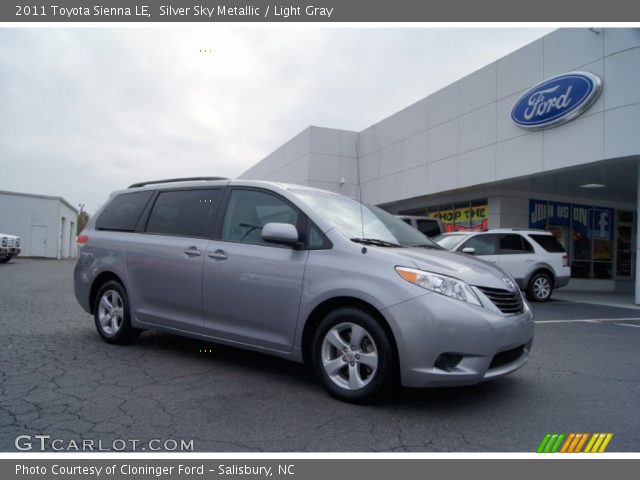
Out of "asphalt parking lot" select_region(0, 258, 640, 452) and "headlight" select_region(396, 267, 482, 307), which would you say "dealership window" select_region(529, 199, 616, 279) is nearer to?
"asphalt parking lot" select_region(0, 258, 640, 452)

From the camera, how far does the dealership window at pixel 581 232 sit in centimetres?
1753

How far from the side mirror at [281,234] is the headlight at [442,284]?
92 centimetres

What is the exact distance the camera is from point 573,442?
9.98 ft

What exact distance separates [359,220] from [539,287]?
898 cm

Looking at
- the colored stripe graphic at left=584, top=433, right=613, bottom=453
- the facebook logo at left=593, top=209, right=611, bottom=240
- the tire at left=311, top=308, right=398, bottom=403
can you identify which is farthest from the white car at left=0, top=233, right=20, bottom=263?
the facebook logo at left=593, top=209, right=611, bottom=240

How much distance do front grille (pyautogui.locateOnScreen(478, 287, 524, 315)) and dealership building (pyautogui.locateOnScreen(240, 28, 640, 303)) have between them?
5.26m

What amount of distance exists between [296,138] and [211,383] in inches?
874

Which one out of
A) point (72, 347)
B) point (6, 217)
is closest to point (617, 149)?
point (72, 347)

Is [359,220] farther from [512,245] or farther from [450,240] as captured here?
[512,245]

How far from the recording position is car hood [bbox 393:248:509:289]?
3.55m

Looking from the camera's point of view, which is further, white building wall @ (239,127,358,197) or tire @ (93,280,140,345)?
white building wall @ (239,127,358,197)

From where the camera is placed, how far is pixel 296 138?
25.2 metres

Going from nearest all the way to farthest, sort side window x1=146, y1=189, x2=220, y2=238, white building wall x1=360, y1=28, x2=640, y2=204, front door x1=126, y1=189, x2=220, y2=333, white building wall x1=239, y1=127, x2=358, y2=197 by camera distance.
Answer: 1. front door x1=126, y1=189, x2=220, y2=333
2. side window x1=146, y1=189, x2=220, y2=238
3. white building wall x1=360, y1=28, x2=640, y2=204
4. white building wall x1=239, y1=127, x2=358, y2=197

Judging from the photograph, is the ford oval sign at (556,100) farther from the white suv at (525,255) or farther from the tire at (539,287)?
the tire at (539,287)
